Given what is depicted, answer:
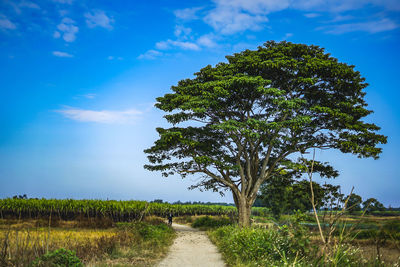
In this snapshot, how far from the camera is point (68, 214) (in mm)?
25547

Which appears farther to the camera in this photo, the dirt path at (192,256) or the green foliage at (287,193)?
the green foliage at (287,193)

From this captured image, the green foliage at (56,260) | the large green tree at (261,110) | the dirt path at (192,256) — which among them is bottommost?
the dirt path at (192,256)

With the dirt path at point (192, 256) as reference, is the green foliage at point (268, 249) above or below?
above

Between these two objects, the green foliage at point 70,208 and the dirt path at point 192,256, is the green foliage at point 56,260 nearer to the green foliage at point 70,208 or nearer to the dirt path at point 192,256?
the dirt path at point 192,256

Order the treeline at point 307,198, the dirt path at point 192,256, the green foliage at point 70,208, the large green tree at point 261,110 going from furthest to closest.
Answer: the green foliage at point 70,208, the large green tree at point 261,110, the dirt path at point 192,256, the treeline at point 307,198

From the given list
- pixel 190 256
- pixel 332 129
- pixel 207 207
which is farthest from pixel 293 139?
pixel 207 207

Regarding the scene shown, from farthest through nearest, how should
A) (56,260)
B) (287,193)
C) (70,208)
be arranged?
(287,193), (70,208), (56,260)

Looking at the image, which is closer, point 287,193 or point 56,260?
point 56,260

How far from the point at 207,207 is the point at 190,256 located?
40936 mm

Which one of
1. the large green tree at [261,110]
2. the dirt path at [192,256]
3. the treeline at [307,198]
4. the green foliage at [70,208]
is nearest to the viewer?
Result: the treeline at [307,198]

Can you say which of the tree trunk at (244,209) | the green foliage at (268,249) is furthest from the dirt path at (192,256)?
the tree trunk at (244,209)

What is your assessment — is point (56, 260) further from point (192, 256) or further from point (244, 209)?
point (244, 209)

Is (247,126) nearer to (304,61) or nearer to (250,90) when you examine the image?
(250,90)

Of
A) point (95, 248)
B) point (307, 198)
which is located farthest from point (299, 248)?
point (307, 198)
